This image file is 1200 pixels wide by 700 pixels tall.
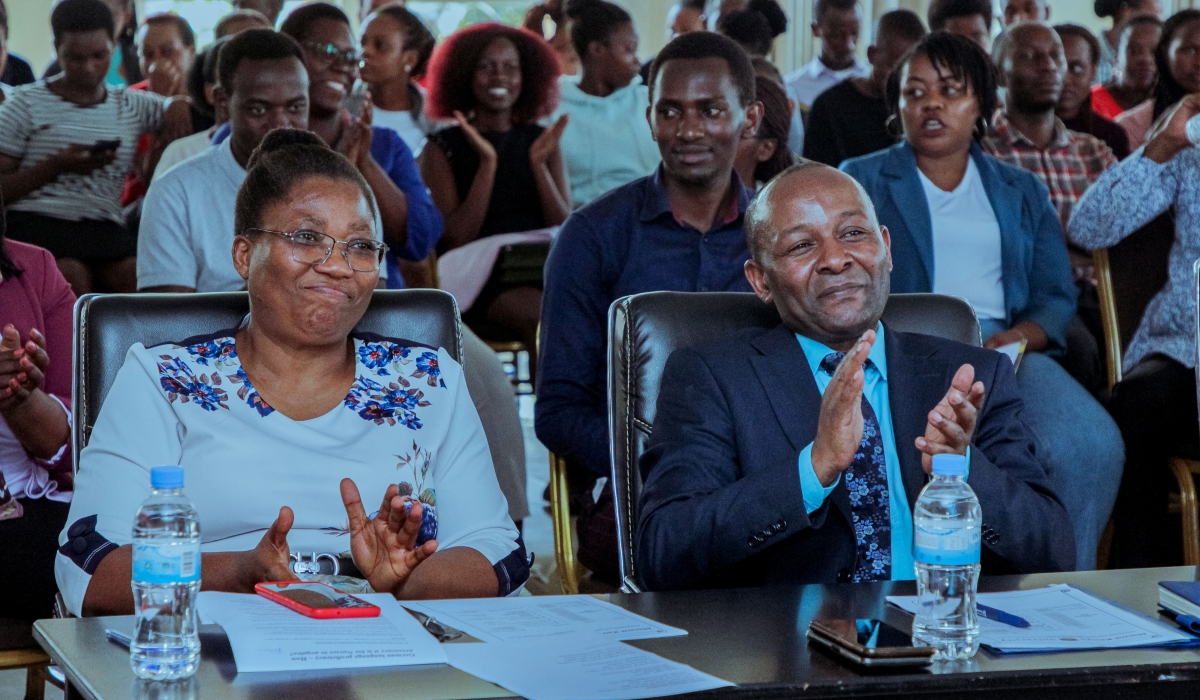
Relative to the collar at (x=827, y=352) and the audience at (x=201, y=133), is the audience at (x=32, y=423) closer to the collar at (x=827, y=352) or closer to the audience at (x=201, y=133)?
the collar at (x=827, y=352)

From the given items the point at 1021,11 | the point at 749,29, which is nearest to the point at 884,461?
the point at 749,29

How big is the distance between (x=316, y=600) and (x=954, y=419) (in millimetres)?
846

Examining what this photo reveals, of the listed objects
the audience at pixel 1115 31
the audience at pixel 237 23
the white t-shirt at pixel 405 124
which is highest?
the audience at pixel 1115 31

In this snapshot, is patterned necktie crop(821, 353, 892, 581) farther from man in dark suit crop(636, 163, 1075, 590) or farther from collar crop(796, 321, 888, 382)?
collar crop(796, 321, 888, 382)

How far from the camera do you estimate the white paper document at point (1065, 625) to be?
4.71 feet

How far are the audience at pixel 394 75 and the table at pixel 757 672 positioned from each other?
11.6 ft

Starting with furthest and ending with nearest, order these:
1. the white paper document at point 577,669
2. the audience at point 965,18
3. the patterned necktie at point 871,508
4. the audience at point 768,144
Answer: the audience at point 965,18 → the audience at point 768,144 → the patterned necktie at point 871,508 → the white paper document at point 577,669

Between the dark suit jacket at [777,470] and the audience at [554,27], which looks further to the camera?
the audience at [554,27]

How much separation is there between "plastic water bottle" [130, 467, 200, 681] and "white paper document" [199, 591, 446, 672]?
5 cm

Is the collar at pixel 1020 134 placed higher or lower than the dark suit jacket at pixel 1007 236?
higher

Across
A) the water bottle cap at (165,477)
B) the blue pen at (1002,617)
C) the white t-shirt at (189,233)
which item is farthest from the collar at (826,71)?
the water bottle cap at (165,477)

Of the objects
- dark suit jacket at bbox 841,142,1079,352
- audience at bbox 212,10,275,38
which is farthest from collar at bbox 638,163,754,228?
audience at bbox 212,10,275,38

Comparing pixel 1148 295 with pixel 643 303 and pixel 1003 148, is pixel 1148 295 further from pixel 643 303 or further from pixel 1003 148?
pixel 643 303

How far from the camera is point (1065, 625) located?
1.51 metres
